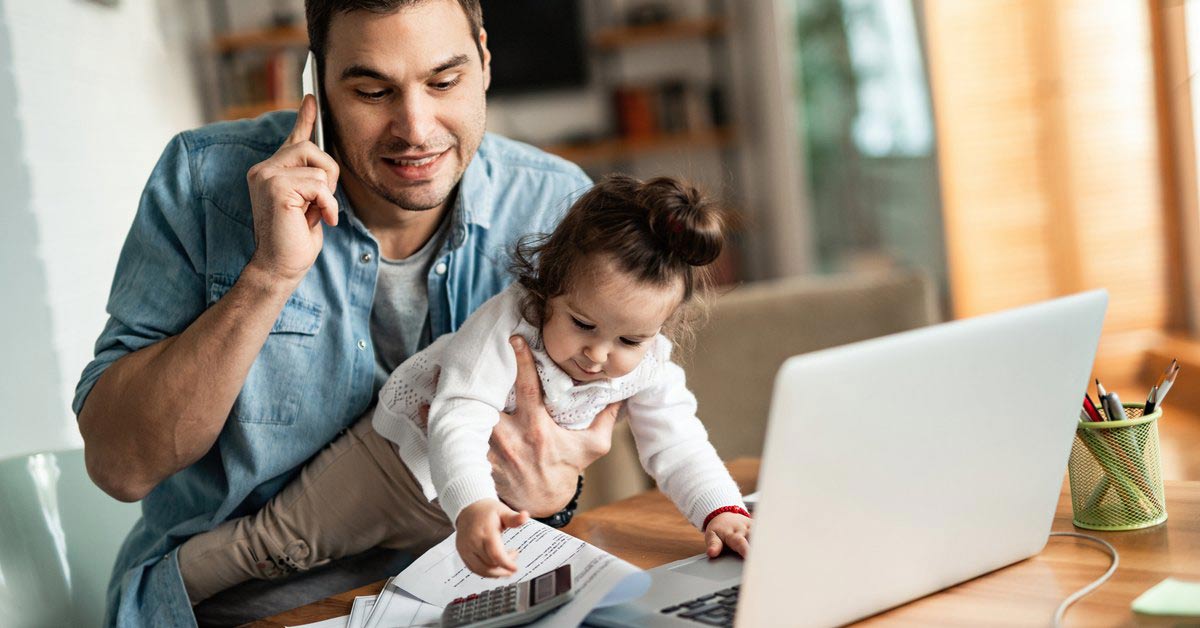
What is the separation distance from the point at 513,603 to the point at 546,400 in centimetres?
37

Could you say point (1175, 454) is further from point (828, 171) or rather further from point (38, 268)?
point (38, 268)

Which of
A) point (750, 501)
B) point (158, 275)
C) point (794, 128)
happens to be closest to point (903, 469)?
point (750, 501)

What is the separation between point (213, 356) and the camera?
Result: 1302 mm

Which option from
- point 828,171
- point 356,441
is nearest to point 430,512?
point 356,441

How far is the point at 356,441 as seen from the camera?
1407 mm

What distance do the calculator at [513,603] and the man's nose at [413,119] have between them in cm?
64

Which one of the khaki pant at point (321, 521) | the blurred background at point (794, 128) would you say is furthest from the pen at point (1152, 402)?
the blurred background at point (794, 128)

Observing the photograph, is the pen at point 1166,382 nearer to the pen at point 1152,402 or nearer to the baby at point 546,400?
the pen at point 1152,402

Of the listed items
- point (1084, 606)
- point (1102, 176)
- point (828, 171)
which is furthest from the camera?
point (828, 171)

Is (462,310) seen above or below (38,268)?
below

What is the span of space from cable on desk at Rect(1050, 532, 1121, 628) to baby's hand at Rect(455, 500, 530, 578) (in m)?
0.45

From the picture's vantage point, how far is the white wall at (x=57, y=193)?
188cm

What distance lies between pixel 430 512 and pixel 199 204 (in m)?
0.51

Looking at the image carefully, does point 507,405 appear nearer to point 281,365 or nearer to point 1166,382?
point 281,365
